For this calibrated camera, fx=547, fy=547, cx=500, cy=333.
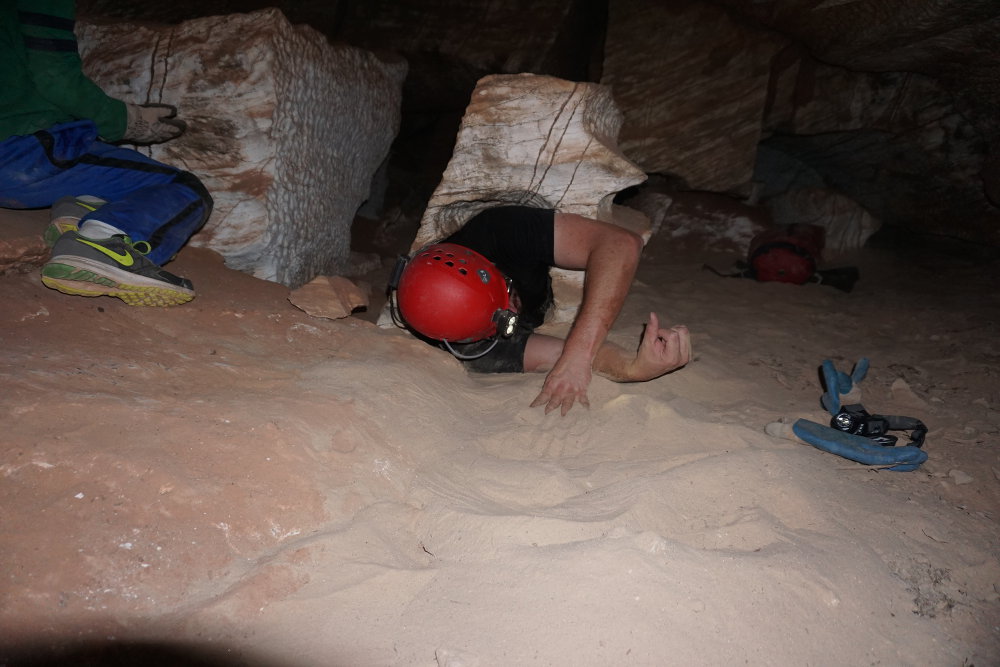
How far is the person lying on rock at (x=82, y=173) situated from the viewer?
2160mm

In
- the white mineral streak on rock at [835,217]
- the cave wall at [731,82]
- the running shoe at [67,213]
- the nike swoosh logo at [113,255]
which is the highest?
the cave wall at [731,82]

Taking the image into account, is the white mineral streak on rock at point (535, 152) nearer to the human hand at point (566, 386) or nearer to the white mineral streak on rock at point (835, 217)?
the human hand at point (566, 386)

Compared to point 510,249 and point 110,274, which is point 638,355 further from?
point 110,274

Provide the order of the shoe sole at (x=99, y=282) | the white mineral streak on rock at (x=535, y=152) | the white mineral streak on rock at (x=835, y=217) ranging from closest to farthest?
the shoe sole at (x=99, y=282), the white mineral streak on rock at (x=535, y=152), the white mineral streak on rock at (x=835, y=217)

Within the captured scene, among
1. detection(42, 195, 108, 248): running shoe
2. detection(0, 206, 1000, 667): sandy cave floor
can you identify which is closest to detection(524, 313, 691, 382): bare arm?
detection(0, 206, 1000, 667): sandy cave floor

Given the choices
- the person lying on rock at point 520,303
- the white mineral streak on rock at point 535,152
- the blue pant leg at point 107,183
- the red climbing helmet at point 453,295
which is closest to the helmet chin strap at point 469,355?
the person lying on rock at point 520,303

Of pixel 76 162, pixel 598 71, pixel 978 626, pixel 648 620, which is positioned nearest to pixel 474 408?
pixel 648 620

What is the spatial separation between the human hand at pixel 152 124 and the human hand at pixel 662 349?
2606 millimetres

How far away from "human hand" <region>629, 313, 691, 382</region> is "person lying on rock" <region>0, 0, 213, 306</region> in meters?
2.00

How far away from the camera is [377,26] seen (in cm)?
496

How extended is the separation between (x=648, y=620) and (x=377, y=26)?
5311mm

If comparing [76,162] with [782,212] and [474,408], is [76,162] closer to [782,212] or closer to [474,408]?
[474,408]

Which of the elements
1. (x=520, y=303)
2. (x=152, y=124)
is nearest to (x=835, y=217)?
(x=520, y=303)

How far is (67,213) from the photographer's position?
7.84 ft
